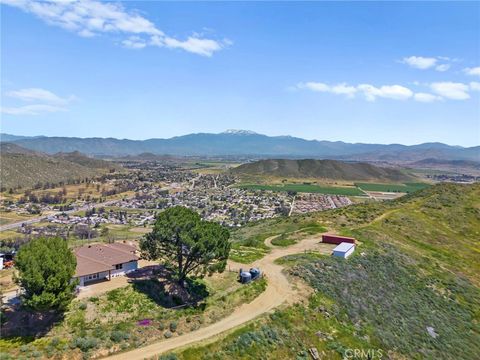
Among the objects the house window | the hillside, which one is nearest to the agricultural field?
the house window

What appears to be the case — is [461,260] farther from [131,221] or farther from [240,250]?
[131,221]

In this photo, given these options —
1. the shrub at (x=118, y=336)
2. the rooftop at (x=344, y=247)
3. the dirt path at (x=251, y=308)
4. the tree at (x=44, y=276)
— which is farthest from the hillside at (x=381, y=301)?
the tree at (x=44, y=276)

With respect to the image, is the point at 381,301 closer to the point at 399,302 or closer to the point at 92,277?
the point at 399,302

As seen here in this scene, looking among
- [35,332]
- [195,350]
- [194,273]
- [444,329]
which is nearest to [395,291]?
[444,329]

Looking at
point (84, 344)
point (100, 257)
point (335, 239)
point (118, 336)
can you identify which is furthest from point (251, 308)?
point (335, 239)

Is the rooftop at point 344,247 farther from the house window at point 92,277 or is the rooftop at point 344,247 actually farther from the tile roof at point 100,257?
the house window at point 92,277

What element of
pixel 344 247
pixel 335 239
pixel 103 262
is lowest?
pixel 335 239
